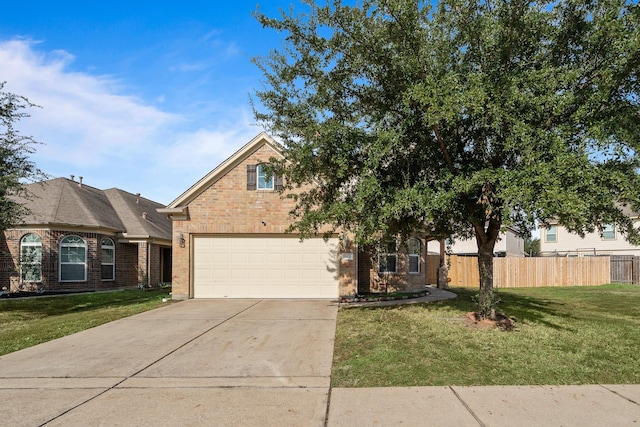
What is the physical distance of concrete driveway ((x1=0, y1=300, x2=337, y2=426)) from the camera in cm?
487

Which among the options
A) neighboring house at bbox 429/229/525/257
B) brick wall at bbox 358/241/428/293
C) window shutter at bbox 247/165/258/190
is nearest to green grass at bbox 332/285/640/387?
brick wall at bbox 358/241/428/293

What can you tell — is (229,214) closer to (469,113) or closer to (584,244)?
(469,113)

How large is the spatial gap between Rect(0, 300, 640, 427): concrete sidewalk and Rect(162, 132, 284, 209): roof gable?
25.3ft

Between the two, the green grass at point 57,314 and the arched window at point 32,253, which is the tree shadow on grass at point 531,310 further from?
the arched window at point 32,253

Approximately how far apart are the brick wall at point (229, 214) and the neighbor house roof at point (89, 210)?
6.61 meters

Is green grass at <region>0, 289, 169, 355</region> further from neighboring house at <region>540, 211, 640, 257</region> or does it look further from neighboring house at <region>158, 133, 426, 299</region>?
neighboring house at <region>540, 211, 640, 257</region>

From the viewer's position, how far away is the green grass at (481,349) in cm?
603

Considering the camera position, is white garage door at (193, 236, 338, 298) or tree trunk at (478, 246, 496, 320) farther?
white garage door at (193, 236, 338, 298)

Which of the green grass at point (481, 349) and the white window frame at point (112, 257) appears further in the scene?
the white window frame at point (112, 257)

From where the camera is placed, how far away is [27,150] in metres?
13.6

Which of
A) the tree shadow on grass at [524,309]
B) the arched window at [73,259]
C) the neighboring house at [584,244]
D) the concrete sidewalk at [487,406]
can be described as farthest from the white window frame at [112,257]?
the neighboring house at [584,244]

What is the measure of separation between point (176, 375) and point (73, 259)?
15.8 metres

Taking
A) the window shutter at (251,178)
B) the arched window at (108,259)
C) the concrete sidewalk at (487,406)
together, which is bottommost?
the concrete sidewalk at (487,406)

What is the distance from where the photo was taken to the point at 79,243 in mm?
19438
